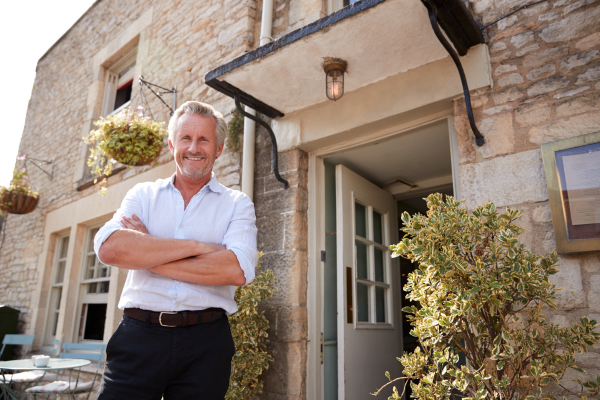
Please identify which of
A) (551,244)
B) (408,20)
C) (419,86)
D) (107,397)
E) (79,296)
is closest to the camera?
(107,397)

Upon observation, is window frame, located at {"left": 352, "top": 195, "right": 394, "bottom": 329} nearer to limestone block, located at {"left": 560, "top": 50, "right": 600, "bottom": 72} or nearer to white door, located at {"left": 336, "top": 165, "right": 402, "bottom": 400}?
white door, located at {"left": 336, "top": 165, "right": 402, "bottom": 400}

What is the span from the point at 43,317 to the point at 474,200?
6360 mm

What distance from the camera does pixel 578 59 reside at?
2.19m

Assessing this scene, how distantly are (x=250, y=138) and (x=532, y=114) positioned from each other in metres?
2.10

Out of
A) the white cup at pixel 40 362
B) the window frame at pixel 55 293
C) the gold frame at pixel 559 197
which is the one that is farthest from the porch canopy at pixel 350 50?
the window frame at pixel 55 293

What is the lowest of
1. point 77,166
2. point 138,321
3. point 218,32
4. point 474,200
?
point 138,321

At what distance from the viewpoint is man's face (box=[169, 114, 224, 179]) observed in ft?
6.26

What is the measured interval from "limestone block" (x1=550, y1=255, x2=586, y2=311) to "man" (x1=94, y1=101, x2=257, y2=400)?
1.46m

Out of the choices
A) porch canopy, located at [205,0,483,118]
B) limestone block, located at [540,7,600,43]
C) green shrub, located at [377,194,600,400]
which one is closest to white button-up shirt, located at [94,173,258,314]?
green shrub, located at [377,194,600,400]

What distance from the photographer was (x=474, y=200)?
7.64 feet

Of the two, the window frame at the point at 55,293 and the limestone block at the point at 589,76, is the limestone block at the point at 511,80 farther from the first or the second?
the window frame at the point at 55,293

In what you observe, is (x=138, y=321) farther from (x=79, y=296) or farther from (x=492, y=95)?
(x=79, y=296)

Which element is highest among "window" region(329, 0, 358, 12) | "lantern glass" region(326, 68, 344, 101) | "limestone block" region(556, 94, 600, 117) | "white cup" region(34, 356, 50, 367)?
"window" region(329, 0, 358, 12)

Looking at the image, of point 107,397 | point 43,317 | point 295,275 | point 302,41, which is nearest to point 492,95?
point 302,41
